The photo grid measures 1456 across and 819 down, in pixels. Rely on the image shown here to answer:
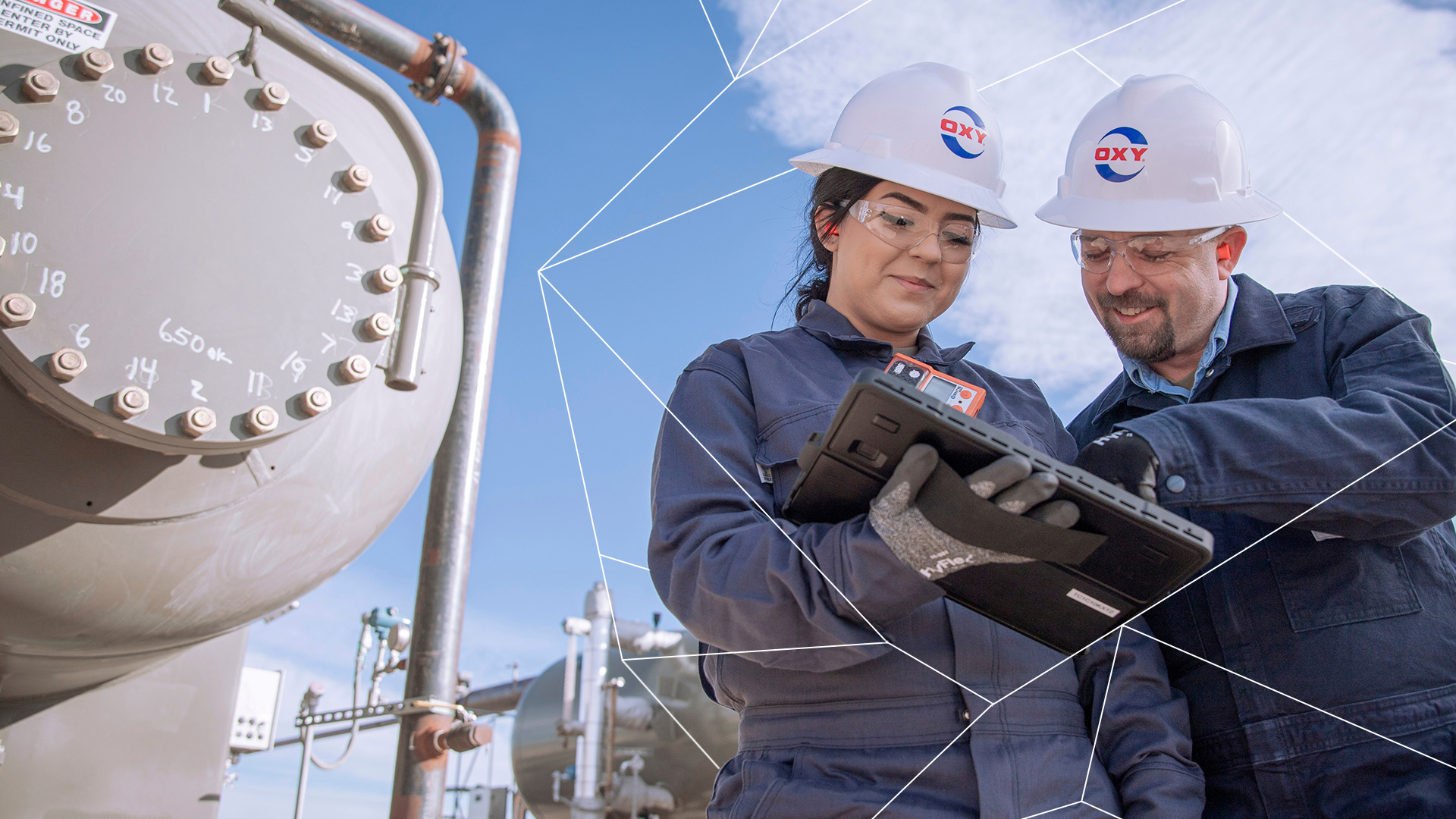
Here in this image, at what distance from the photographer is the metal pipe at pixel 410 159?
6.74 feet

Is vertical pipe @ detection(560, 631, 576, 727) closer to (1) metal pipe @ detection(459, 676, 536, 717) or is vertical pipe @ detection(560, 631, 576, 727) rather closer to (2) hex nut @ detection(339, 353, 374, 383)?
(1) metal pipe @ detection(459, 676, 536, 717)

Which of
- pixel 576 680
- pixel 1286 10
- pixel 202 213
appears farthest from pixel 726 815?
pixel 576 680

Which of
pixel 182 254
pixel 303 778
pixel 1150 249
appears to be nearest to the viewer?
pixel 182 254

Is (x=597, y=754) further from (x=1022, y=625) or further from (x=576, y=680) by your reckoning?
(x=1022, y=625)

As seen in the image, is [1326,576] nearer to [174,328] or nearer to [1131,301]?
[1131,301]

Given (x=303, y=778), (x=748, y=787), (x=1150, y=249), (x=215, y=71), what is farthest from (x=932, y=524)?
(x=303, y=778)

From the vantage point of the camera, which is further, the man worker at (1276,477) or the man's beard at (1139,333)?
the man's beard at (1139,333)

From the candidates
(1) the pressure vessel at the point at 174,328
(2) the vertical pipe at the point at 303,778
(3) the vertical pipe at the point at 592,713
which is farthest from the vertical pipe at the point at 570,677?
(1) the pressure vessel at the point at 174,328

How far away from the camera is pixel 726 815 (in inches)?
63.1

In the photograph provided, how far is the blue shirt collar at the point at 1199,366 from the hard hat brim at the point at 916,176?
45cm

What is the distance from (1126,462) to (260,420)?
1416mm

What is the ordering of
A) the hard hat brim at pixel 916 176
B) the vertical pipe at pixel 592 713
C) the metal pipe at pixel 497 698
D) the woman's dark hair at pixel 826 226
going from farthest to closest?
the metal pipe at pixel 497 698 < the vertical pipe at pixel 592 713 < the woman's dark hair at pixel 826 226 < the hard hat brim at pixel 916 176

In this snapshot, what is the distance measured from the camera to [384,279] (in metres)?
1.97

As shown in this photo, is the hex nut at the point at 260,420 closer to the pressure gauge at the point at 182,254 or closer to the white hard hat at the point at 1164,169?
the pressure gauge at the point at 182,254
